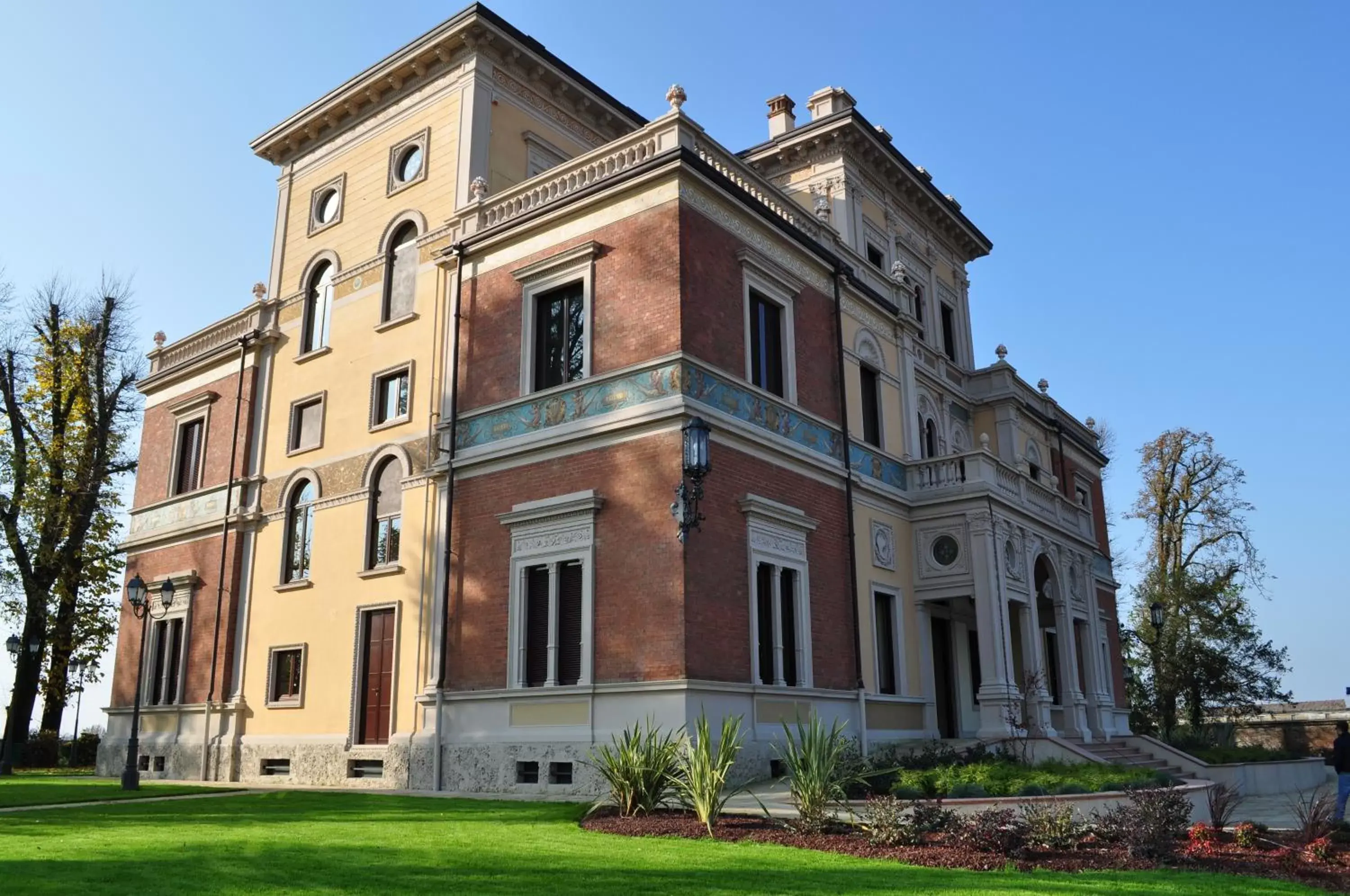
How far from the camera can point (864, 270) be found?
24109 millimetres

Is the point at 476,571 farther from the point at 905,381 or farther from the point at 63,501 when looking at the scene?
the point at 63,501

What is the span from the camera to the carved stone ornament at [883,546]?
21.3m

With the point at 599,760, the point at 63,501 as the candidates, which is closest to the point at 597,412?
the point at 599,760

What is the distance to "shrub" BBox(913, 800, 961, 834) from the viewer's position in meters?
10.2

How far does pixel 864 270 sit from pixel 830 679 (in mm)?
9947

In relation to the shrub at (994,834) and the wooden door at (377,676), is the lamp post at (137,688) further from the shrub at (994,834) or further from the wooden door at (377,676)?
the shrub at (994,834)

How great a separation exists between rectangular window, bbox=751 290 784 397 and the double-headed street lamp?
22775 mm

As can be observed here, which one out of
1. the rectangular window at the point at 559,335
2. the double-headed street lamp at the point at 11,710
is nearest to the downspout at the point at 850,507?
the rectangular window at the point at 559,335

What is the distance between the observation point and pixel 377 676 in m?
20.8

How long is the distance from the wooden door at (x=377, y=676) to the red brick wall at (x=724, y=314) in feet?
28.1

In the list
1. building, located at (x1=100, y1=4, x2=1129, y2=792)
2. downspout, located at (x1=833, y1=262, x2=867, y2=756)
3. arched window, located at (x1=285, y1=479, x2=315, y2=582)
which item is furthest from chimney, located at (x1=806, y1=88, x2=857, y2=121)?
arched window, located at (x1=285, y1=479, x2=315, y2=582)

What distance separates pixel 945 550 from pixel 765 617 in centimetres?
622

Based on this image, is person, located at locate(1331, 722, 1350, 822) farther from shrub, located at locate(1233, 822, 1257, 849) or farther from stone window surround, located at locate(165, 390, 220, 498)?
stone window surround, located at locate(165, 390, 220, 498)

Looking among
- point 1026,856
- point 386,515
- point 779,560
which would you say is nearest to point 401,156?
point 386,515
